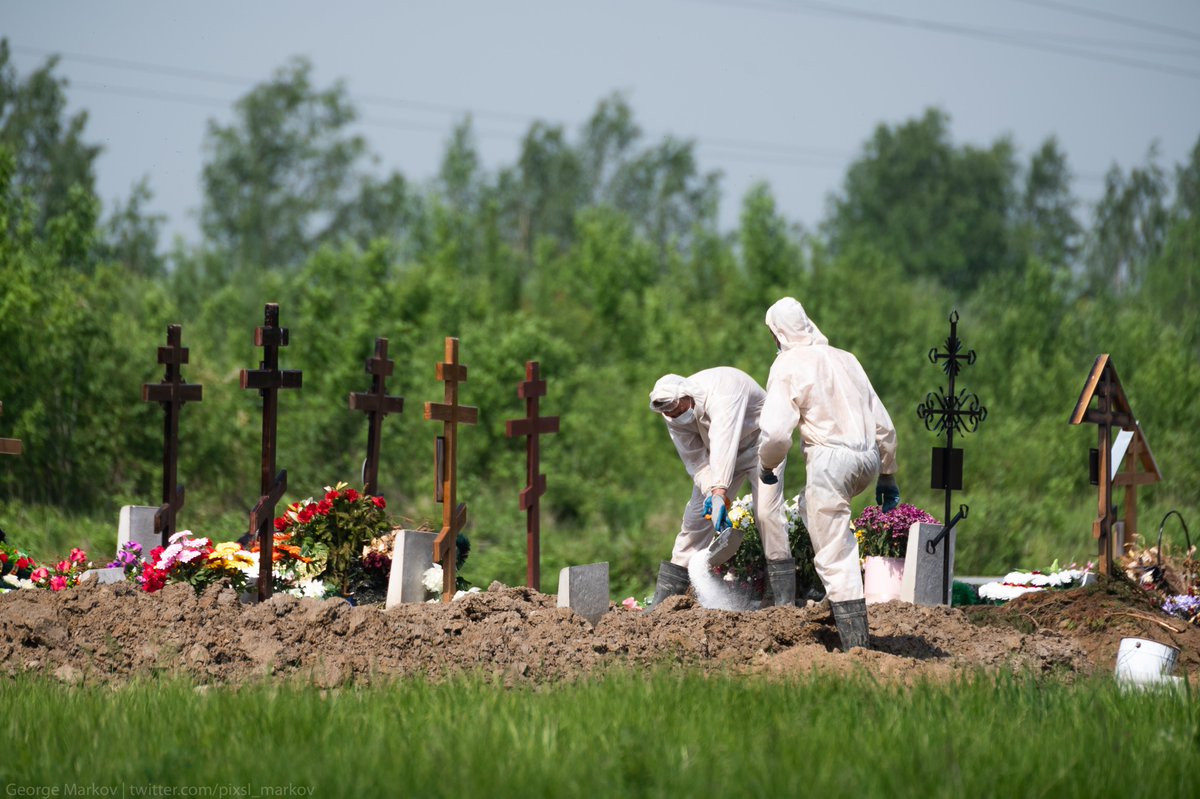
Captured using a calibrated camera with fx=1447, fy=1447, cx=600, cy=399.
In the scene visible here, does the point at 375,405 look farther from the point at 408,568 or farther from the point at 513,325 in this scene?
the point at 513,325

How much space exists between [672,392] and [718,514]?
1124 millimetres

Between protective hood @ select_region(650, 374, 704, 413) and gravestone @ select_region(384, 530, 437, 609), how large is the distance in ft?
5.99

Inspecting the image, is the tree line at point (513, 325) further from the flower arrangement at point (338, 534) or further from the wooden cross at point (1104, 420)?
the wooden cross at point (1104, 420)

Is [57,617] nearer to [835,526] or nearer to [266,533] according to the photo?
[266,533]

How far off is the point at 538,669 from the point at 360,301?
→ 70.2 ft

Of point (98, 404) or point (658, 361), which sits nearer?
point (98, 404)

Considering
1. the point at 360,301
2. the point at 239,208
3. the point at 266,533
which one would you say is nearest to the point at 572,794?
the point at 266,533

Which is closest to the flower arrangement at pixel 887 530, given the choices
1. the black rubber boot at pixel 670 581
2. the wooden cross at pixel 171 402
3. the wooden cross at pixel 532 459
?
the black rubber boot at pixel 670 581

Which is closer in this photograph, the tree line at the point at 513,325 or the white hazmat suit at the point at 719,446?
the white hazmat suit at the point at 719,446

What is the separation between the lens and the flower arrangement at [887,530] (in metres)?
9.93

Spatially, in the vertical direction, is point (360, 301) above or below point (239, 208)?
below

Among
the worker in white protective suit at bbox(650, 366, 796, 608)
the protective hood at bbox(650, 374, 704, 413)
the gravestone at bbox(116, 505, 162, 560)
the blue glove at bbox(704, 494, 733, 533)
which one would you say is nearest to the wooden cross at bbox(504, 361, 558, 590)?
the worker in white protective suit at bbox(650, 366, 796, 608)

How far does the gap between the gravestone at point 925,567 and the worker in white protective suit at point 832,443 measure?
127 cm

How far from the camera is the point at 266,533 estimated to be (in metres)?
9.62
